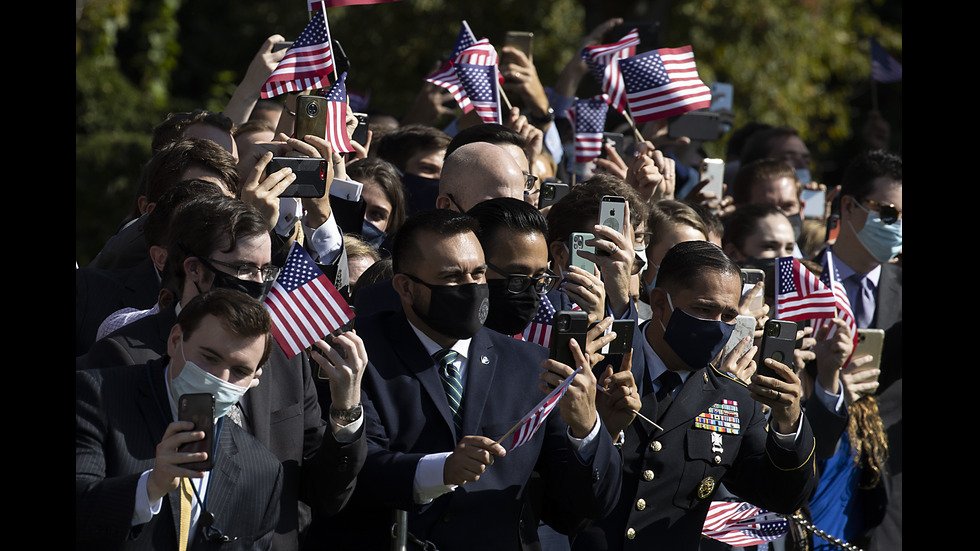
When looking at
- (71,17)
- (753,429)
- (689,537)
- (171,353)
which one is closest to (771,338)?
A: (753,429)

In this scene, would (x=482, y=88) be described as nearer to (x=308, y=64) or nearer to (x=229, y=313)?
(x=308, y=64)

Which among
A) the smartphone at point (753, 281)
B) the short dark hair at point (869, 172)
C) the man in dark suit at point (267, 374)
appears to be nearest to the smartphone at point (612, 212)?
the smartphone at point (753, 281)

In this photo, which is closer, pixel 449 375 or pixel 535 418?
pixel 535 418

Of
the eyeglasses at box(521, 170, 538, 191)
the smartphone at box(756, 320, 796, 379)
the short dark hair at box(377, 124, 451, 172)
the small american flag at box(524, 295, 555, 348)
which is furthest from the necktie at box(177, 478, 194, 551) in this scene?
the short dark hair at box(377, 124, 451, 172)

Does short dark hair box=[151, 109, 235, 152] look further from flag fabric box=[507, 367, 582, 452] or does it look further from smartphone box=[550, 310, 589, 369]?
flag fabric box=[507, 367, 582, 452]

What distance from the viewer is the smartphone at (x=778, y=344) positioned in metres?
5.45

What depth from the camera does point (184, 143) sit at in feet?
18.8

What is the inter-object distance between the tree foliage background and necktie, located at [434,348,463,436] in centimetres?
1131

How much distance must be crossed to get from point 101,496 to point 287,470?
81 centimetres

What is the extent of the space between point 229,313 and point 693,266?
7.41 feet

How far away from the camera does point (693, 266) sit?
224 inches

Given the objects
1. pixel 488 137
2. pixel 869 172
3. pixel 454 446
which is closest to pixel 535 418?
pixel 454 446

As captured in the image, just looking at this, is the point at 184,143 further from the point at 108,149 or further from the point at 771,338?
the point at 108,149

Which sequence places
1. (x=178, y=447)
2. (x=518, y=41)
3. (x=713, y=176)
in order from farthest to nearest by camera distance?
(x=518, y=41)
(x=713, y=176)
(x=178, y=447)
